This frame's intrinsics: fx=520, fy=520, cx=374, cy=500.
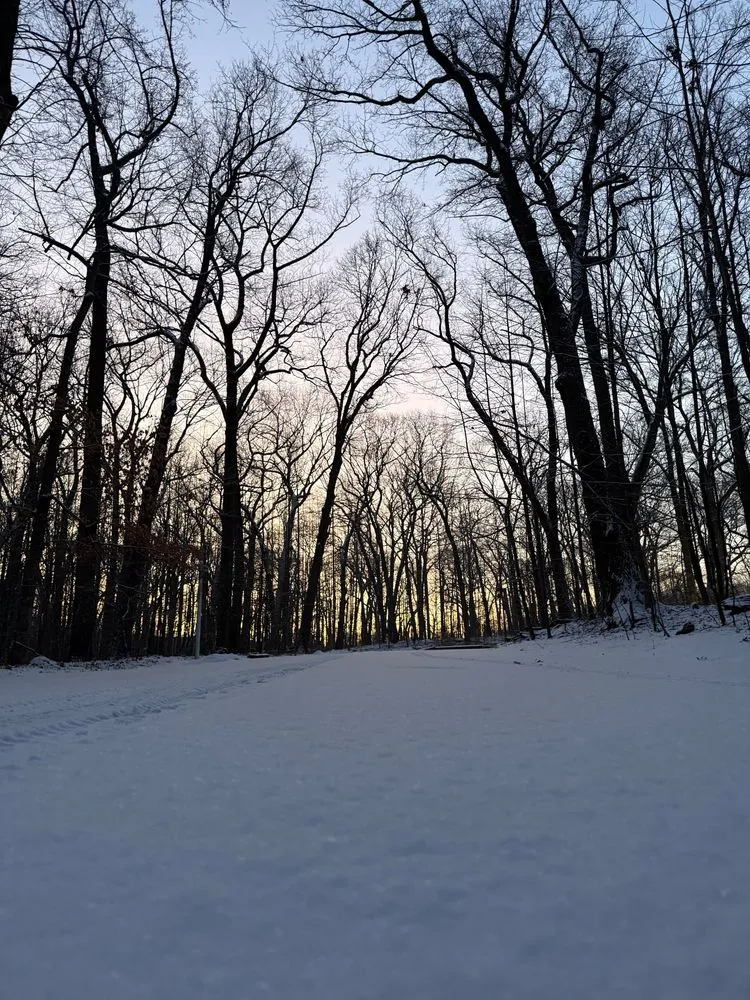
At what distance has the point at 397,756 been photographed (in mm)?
1479

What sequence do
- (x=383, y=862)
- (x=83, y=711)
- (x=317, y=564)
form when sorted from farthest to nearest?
(x=317, y=564), (x=83, y=711), (x=383, y=862)

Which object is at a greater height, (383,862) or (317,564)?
(317,564)

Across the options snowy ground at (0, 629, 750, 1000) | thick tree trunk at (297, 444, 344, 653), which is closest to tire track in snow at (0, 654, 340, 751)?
snowy ground at (0, 629, 750, 1000)

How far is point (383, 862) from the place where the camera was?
0.85 m

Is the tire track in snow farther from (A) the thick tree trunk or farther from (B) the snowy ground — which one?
(A) the thick tree trunk

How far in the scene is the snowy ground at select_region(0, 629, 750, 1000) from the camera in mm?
574

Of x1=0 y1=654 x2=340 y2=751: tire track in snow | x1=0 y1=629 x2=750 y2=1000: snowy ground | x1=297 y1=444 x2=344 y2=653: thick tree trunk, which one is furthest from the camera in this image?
A: x1=297 y1=444 x2=344 y2=653: thick tree trunk

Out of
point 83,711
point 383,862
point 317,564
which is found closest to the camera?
point 383,862

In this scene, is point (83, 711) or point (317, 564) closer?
point (83, 711)

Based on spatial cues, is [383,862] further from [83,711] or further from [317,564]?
[317,564]

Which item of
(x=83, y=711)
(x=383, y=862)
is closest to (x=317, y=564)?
(x=83, y=711)

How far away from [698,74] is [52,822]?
5.60 meters

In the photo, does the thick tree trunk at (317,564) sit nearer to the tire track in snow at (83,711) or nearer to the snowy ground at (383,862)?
the tire track in snow at (83,711)

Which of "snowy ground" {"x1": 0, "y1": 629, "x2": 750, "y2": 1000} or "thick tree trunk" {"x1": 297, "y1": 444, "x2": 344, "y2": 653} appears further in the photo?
"thick tree trunk" {"x1": 297, "y1": 444, "x2": 344, "y2": 653}
